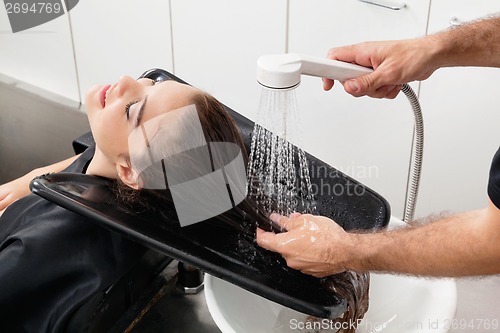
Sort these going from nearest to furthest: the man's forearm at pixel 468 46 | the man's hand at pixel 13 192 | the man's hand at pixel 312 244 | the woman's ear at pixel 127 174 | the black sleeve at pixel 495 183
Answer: the black sleeve at pixel 495 183
the man's hand at pixel 312 244
the woman's ear at pixel 127 174
the man's forearm at pixel 468 46
the man's hand at pixel 13 192

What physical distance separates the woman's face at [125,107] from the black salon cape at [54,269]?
181mm

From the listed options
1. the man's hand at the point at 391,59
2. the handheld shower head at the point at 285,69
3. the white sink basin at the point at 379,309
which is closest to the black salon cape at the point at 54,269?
the white sink basin at the point at 379,309

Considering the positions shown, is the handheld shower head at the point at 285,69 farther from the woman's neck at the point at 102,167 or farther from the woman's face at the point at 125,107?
the woman's neck at the point at 102,167

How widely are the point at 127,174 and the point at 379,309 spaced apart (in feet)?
2.01

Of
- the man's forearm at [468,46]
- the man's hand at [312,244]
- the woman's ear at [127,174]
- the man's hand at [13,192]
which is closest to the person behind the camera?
the man's hand at [312,244]

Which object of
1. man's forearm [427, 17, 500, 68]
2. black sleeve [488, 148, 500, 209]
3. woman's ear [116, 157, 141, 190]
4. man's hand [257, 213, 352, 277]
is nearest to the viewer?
black sleeve [488, 148, 500, 209]

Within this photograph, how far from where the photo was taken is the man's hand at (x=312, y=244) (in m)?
1.31

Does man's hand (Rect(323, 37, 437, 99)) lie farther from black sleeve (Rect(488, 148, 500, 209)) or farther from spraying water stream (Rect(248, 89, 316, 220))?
black sleeve (Rect(488, 148, 500, 209))

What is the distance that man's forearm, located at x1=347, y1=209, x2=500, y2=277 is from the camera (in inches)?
48.2

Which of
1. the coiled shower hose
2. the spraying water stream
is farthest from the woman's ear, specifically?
the coiled shower hose

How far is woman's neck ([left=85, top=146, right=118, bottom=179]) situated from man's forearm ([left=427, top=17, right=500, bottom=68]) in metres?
0.78

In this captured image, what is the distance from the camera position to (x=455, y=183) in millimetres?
2510

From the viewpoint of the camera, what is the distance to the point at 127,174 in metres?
1.48

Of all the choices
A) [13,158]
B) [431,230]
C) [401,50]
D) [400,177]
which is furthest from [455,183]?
[13,158]
